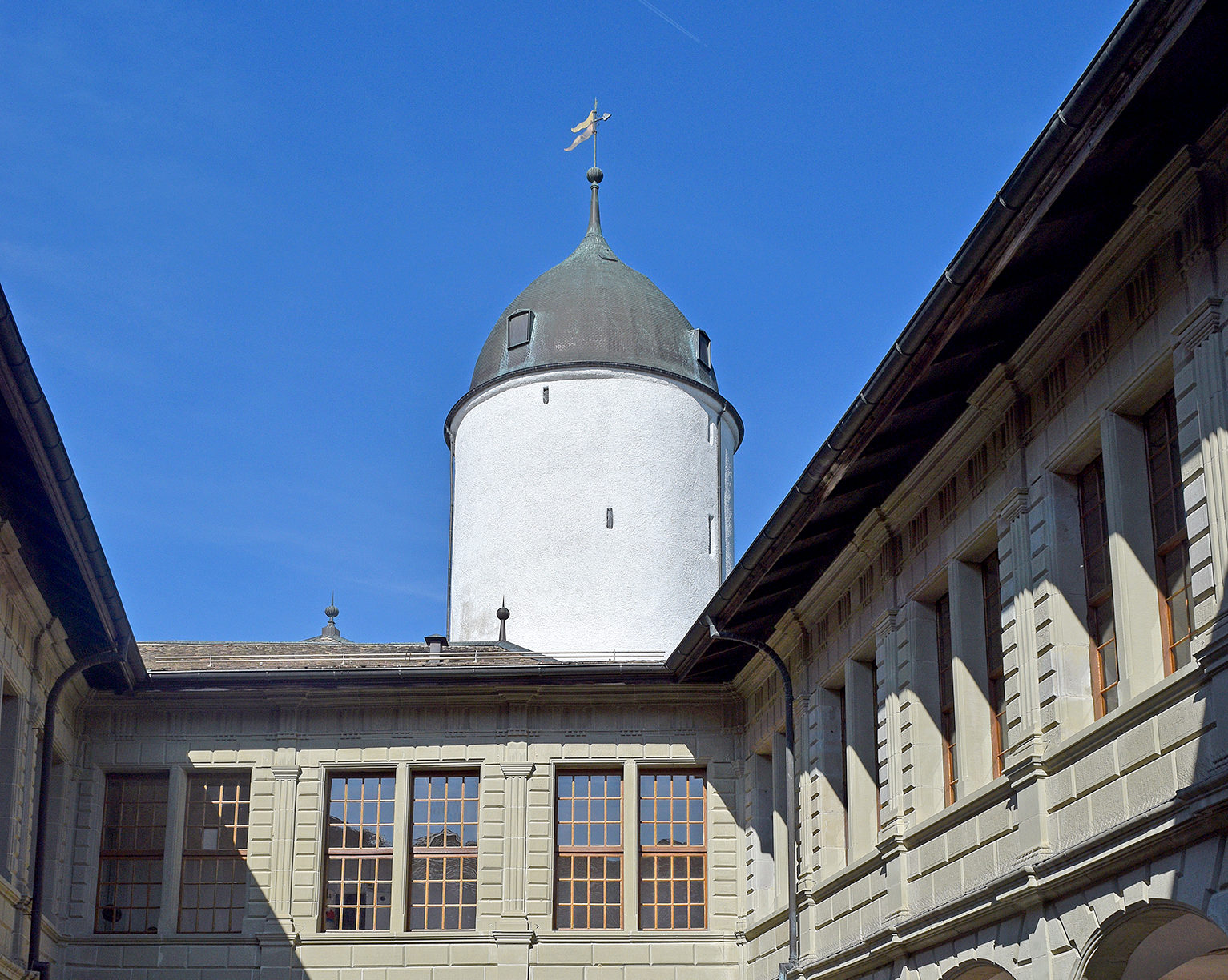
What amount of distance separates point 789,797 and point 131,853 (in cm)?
928

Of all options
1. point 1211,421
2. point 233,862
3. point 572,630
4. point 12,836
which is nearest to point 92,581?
point 12,836

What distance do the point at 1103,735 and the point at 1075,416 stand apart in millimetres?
2537

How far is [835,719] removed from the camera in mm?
20828

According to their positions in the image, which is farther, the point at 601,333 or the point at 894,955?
the point at 601,333

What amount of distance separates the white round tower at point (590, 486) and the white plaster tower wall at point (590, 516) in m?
0.03

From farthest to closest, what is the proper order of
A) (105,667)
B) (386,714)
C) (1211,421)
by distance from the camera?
(386,714) < (105,667) < (1211,421)

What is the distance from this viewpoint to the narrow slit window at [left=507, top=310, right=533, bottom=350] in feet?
124

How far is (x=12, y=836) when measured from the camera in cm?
2028

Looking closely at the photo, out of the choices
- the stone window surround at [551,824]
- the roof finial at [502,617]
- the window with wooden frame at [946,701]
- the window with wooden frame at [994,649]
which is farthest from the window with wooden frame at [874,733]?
the roof finial at [502,617]

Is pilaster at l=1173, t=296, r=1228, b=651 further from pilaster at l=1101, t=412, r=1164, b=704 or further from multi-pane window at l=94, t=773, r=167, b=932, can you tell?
multi-pane window at l=94, t=773, r=167, b=932

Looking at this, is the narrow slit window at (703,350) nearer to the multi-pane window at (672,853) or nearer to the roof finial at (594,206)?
the roof finial at (594,206)

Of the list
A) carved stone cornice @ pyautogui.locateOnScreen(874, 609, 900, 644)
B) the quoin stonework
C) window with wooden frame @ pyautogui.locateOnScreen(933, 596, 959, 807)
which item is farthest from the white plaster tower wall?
window with wooden frame @ pyautogui.locateOnScreen(933, 596, 959, 807)

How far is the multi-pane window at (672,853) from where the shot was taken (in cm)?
2472

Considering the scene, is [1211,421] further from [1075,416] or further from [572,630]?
[572,630]
